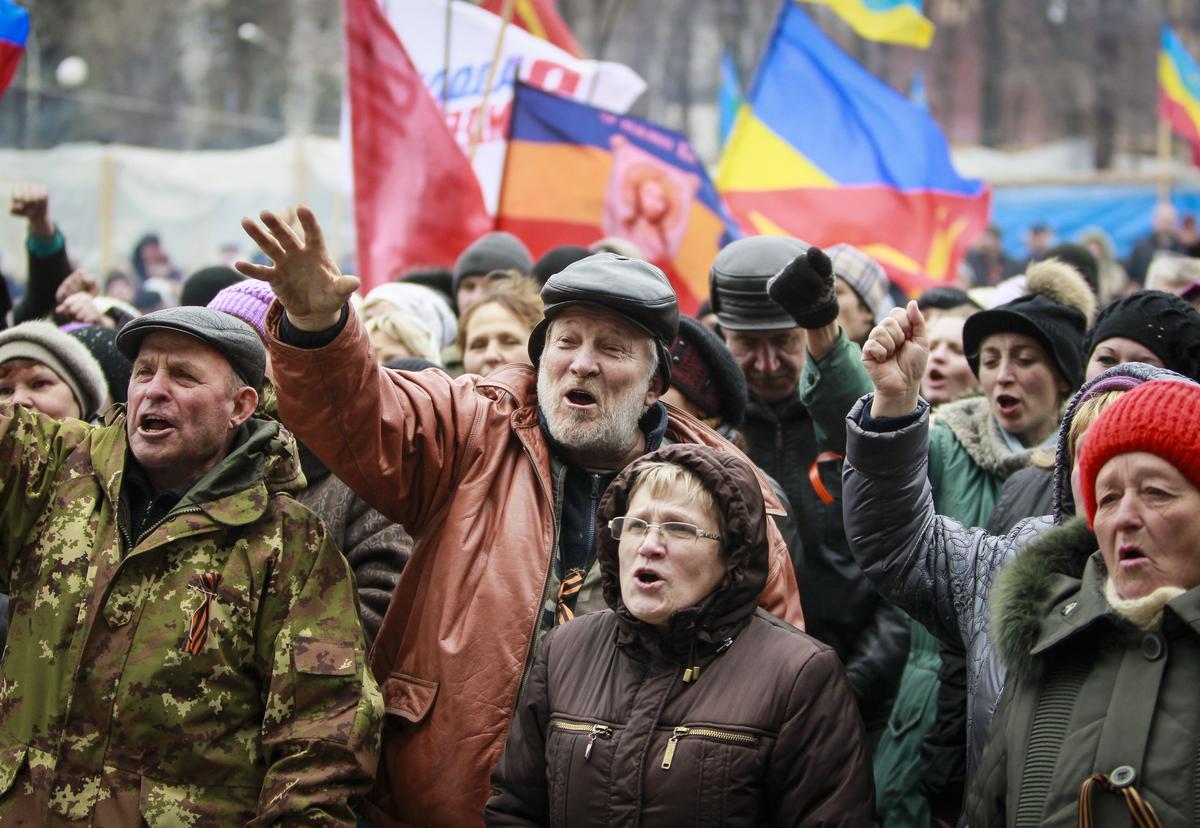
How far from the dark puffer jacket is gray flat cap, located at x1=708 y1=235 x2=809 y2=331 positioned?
1.60 metres

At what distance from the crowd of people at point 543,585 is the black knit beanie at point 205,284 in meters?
2.13

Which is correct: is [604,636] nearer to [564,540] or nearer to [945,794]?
[564,540]

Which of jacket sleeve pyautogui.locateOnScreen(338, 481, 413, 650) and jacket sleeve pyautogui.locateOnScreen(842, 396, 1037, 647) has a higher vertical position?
jacket sleeve pyautogui.locateOnScreen(842, 396, 1037, 647)

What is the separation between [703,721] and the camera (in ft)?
10.2

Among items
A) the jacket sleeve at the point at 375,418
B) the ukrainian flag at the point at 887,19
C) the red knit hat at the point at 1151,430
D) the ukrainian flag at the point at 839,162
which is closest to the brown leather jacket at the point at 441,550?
the jacket sleeve at the point at 375,418

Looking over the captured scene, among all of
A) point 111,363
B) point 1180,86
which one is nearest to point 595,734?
point 111,363

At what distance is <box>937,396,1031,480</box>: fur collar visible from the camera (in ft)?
14.6

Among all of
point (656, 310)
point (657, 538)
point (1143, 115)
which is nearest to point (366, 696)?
point (657, 538)

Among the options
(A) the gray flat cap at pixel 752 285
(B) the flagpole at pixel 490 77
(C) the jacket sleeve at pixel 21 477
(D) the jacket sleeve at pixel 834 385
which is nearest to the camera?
(C) the jacket sleeve at pixel 21 477

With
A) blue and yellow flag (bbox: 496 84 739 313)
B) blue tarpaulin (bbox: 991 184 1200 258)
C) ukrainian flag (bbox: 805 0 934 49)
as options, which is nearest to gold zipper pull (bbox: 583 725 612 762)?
blue and yellow flag (bbox: 496 84 739 313)

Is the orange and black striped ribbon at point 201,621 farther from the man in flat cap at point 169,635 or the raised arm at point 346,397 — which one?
the raised arm at point 346,397

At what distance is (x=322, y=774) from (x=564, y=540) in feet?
2.75

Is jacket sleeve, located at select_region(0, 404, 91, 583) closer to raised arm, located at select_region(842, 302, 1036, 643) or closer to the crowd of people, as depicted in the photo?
the crowd of people

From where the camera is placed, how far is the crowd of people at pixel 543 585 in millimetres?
2789
